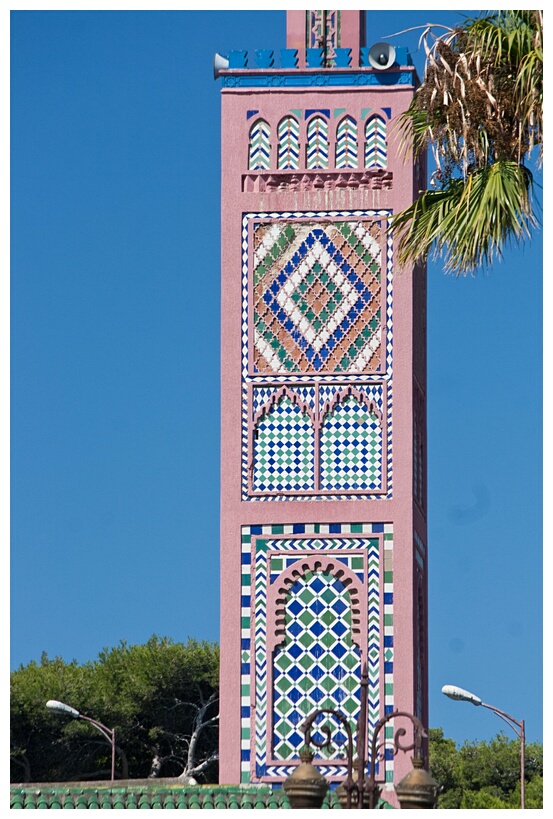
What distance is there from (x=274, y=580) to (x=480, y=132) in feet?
23.3

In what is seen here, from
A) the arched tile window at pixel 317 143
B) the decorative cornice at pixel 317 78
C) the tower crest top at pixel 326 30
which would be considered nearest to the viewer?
the arched tile window at pixel 317 143

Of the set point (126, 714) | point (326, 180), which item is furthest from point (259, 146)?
point (126, 714)

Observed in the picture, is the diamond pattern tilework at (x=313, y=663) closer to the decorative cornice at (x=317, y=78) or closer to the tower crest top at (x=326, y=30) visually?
the decorative cornice at (x=317, y=78)

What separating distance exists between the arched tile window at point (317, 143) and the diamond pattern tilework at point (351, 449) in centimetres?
256

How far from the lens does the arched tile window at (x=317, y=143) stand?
21.5 m

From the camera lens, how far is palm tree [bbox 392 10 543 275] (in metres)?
14.2

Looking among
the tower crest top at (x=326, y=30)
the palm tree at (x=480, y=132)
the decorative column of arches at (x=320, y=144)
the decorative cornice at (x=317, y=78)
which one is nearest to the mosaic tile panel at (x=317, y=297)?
the decorative column of arches at (x=320, y=144)

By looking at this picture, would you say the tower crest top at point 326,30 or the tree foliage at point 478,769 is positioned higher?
the tower crest top at point 326,30

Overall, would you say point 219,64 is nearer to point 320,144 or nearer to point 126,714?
point 320,144

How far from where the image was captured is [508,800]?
43.9 m

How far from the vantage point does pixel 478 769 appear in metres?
46.0

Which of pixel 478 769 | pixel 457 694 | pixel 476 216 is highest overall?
pixel 476 216
